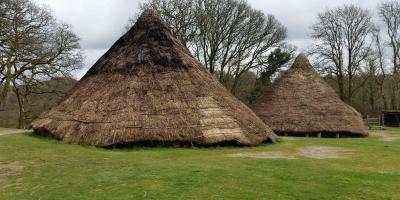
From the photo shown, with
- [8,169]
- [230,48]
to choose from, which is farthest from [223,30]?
[8,169]

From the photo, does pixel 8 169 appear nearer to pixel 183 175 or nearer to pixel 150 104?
pixel 183 175

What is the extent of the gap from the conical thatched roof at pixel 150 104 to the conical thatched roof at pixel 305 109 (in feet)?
27.9

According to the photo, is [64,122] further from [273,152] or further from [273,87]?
[273,87]

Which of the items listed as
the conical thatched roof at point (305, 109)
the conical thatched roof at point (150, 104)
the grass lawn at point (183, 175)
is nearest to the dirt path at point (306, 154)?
the grass lawn at point (183, 175)

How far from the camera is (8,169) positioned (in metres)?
12.8

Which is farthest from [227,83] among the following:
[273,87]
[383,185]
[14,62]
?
[383,185]

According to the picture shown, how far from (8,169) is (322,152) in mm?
11412

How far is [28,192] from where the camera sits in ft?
33.4

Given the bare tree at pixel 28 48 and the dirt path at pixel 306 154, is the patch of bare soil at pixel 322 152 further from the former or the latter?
the bare tree at pixel 28 48

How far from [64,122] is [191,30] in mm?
23463

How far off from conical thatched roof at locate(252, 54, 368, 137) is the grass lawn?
1171cm

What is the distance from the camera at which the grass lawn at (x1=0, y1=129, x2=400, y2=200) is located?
32.7ft

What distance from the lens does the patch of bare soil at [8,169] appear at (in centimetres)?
1170

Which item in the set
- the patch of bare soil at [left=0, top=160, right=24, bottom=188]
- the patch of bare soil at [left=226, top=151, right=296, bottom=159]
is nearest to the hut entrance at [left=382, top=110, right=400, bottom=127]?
the patch of bare soil at [left=226, top=151, right=296, bottom=159]
